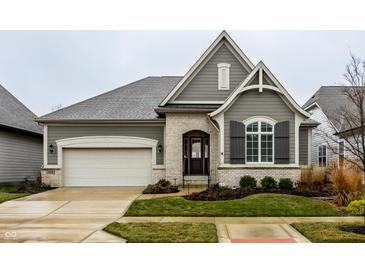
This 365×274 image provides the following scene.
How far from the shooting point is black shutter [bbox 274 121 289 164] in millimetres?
16734

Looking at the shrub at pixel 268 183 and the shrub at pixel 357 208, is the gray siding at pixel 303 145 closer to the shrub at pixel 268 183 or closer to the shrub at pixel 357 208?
the shrub at pixel 268 183

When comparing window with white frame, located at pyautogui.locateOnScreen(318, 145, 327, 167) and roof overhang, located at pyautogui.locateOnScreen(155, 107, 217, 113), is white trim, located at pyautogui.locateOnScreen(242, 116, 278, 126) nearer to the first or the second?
roof overhang, located at pyautogui.locateOnScreen(155, 107, 217, 113)

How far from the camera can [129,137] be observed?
1980 cm

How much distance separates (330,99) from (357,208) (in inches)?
595

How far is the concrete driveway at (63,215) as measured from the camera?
29.6ft

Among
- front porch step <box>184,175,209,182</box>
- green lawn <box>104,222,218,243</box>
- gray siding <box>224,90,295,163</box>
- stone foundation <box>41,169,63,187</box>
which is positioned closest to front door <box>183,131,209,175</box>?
front porch step <box>184,175,209,182</box>

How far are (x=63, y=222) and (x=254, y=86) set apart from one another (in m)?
9.63

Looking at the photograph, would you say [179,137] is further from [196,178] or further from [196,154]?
[196,178]

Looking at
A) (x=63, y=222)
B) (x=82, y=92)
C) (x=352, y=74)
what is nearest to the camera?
(x=352, y=74)

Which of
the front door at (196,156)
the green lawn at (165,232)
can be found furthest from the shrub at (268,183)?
the green lawn at (165,232)

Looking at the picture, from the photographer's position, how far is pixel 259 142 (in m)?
16.9

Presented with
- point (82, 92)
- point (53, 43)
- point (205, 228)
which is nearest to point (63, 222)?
point (205, 228)

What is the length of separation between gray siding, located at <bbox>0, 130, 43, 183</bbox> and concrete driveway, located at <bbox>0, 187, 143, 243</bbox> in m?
4.65

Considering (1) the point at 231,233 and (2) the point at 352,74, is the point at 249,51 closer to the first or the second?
(2) the point at 352,74
